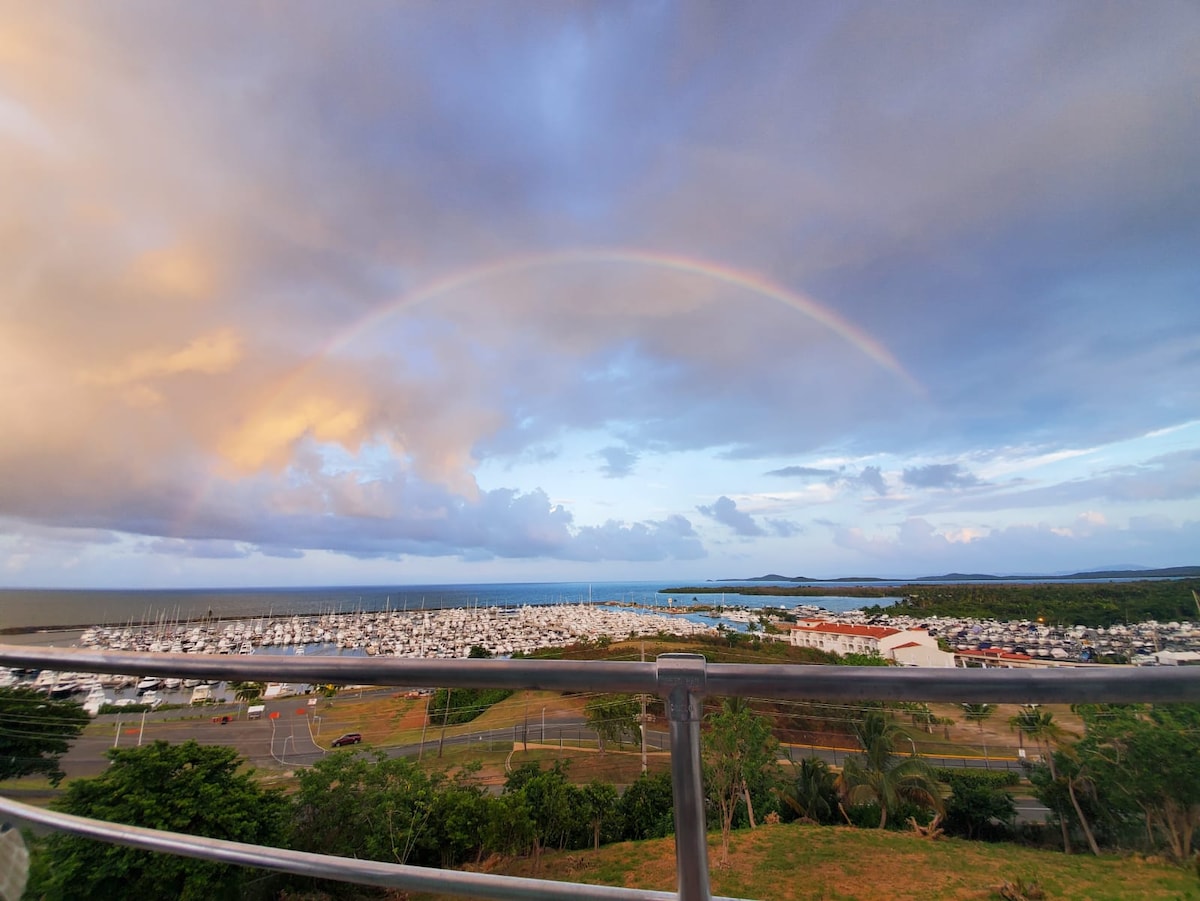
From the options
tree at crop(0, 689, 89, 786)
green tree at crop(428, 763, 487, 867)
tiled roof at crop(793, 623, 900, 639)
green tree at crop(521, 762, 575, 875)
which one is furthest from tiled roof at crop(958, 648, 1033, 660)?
tree at crop(0, 689, 89, 786)

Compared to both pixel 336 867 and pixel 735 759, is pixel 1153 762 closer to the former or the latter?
pixel 735 759

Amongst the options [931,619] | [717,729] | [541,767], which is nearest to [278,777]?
[541,767]

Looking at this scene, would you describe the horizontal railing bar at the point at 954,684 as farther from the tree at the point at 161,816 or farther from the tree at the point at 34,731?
the tree at the point at 34,731

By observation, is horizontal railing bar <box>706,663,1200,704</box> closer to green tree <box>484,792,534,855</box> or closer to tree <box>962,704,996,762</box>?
tree <box>962,704,996,762</box>

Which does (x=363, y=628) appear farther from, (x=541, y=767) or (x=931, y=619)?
(x=541, y=767)

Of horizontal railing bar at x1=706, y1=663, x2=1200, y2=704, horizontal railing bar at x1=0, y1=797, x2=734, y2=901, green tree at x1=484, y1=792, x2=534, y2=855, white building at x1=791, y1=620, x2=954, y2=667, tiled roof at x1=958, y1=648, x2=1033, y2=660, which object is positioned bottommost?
white building at x1=791, y1=620, x2=954, y2=667

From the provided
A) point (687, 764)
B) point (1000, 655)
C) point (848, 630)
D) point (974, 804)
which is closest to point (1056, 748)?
point (974, 804)

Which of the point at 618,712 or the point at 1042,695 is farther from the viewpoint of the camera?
the point at 618,712
